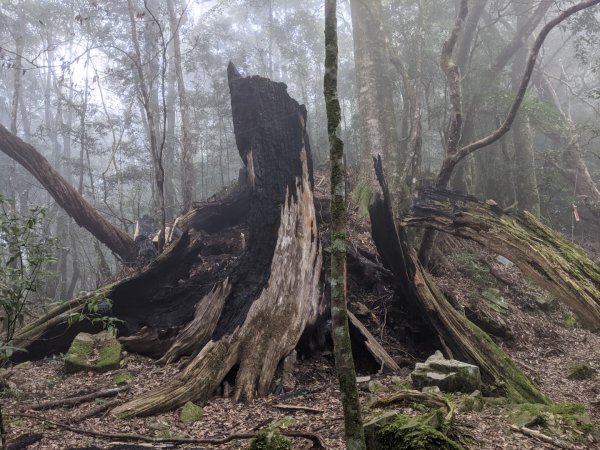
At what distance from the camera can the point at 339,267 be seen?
10.6 feet

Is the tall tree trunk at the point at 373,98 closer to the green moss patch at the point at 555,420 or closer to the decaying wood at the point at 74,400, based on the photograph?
the green moss patch at the point at 555,420

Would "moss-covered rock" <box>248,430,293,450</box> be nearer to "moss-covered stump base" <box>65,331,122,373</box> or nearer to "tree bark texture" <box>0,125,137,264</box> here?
"moss-covered stump base" <box>65,331,122,373</box>

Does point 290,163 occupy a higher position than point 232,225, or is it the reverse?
point 290,163

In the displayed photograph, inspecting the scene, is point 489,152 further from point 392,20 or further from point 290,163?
point 290,163

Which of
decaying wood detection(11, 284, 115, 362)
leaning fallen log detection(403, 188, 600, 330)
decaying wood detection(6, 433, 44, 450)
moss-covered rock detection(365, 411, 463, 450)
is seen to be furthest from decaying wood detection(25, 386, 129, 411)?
leaning fallen log detection(403, 188, 600, 330)

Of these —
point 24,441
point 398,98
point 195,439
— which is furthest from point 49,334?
point 398,98

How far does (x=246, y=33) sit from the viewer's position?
40.2 metres

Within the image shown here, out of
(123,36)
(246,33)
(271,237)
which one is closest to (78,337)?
(271,237)

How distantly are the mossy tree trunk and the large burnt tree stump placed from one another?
2.57 m

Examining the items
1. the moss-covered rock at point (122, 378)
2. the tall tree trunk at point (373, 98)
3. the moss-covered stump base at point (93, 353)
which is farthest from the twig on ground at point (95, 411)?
the tall tree trunk at point (373, 98)

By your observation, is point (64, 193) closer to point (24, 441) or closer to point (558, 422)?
point (24, 441)

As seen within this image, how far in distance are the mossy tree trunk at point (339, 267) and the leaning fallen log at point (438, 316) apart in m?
3.48

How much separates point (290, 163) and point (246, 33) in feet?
121

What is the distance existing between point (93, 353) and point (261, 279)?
108 inches
